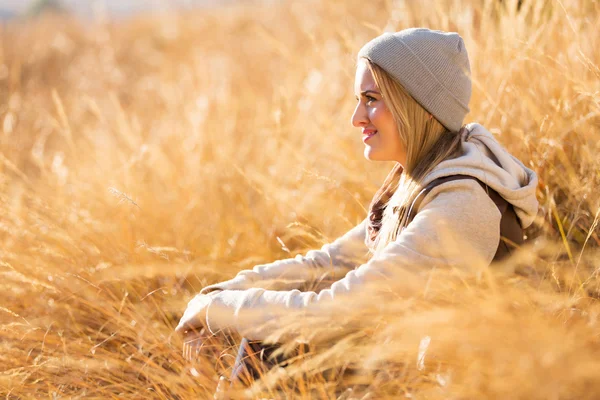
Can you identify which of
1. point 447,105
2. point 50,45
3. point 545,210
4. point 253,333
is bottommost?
point 50,45

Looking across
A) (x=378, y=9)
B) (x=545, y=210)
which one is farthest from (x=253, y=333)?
(x=378, y=9)

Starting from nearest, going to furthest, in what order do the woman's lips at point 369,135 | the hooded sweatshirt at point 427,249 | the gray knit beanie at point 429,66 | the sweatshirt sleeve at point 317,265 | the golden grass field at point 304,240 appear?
the golden grass field at point 304,240, the hooded sweatshirt at point 427,249, the gray knit beanie at point 429,66, the woman's lips at point 369,135, the sweatshirt sleeve at point 317,265

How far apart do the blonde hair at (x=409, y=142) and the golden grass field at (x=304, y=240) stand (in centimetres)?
27

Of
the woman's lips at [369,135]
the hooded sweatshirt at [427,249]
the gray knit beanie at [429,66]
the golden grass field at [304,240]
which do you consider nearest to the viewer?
the golden grass field at [304,240]

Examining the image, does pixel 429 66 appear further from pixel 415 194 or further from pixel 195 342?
pixel 195 342

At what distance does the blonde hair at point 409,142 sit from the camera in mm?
1658

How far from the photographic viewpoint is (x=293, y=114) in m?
3.66

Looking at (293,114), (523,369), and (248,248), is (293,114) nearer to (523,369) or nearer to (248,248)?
(248,248)

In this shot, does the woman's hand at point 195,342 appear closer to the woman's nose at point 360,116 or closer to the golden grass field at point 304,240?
the golden grass field at point 304,240

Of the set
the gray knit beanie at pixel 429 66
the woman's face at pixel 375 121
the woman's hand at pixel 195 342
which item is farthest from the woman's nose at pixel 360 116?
the woman's hand at pixel 195 342

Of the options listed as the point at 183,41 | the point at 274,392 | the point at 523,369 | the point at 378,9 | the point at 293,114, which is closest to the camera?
the point at 523,369

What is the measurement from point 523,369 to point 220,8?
385 inches

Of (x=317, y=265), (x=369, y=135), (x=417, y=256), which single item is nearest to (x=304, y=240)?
(x=317, y=265)

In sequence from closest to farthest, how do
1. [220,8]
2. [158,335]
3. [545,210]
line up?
[158,335] < [545,210] < [220,8]
